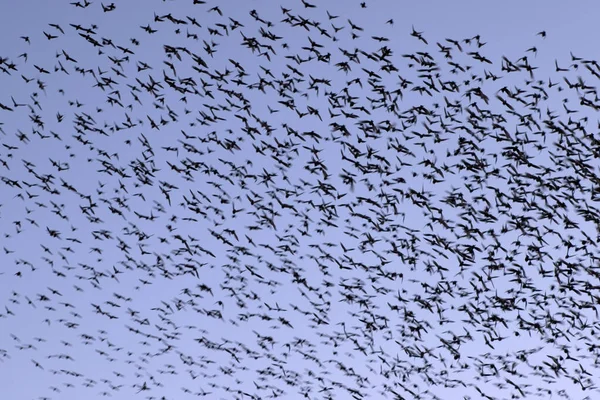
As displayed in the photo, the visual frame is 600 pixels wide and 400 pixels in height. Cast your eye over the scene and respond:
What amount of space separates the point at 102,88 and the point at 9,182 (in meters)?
6.79

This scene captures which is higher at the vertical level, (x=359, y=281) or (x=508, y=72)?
(x=508, y=72)

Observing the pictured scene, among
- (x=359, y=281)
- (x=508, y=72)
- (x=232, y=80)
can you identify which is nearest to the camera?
(x=508, y=72)

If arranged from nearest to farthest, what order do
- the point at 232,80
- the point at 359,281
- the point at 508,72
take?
the point at 508,72
the point at 232,80
the point at 359,281

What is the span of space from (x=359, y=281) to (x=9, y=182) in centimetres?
1544

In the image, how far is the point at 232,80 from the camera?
121 feet

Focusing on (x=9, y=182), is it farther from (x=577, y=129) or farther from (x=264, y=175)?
(x=577, y=129)

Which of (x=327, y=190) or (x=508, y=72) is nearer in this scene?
(x=508, y=72)

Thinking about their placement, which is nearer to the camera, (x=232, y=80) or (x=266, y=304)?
(x=232, y=80)

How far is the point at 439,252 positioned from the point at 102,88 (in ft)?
47.6

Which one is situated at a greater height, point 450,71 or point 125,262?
point 450,71

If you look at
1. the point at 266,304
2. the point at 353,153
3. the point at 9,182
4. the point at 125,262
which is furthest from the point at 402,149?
the point at 9,182

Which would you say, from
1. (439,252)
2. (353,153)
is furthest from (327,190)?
(439,252)

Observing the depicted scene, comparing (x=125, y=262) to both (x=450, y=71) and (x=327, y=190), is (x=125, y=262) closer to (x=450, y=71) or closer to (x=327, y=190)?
(x=327, y=190)

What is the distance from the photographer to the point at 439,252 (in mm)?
37656
